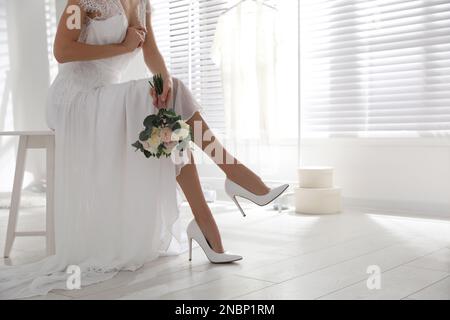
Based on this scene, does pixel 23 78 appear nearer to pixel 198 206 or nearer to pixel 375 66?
pixel 375 66

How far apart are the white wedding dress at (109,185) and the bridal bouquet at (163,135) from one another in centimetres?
13

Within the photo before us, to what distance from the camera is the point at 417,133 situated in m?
3.48

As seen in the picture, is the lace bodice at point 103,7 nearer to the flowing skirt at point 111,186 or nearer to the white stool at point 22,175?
the flowing skirt at point 111,186

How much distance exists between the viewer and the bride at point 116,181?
216cm

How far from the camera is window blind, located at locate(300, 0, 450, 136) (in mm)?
3389

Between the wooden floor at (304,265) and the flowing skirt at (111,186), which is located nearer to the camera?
the wooden floor at (304,265)

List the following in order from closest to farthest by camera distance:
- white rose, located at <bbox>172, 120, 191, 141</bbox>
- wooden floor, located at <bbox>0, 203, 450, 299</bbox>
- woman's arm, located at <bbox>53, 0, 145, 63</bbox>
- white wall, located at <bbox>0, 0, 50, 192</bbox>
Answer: wooden floor, located at <bbox>0, 203, 450, 299</bbox> < white rose, located at <bbox>172, 120, 191, 141</bbox> < woman's arm, located at <bbox>53, 0, 145, 63</bbox> < white wall, located at <bbox>0, 0, 50, 192</bbox>

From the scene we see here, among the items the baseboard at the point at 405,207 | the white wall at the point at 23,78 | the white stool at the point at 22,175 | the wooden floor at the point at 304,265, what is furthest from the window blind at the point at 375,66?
the white wall at the point at 23,78

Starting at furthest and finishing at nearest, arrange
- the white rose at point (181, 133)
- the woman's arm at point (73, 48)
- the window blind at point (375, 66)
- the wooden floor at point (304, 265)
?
the window blind at point (375, 66)
the woman's arm at point (73, 48)
the white rose at point (181, 133)
the wooden floor at point (304, 265)

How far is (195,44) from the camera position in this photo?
15.7ft

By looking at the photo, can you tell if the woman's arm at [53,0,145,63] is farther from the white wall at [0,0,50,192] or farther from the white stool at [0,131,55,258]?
the white wall at [0,0,50,192]

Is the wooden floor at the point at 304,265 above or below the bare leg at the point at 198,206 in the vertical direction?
below

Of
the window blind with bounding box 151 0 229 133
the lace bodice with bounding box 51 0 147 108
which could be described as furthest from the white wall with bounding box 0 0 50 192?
the lace bodice with bounding box 51 0 147 108

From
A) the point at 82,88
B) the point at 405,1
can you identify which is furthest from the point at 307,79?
the point at 82,88
